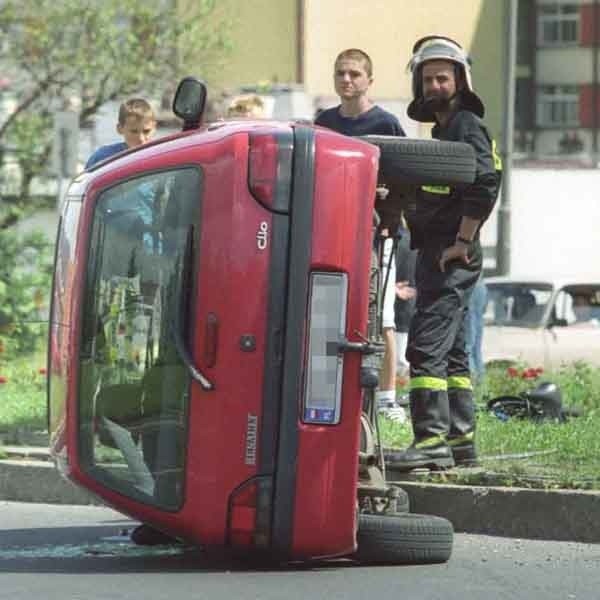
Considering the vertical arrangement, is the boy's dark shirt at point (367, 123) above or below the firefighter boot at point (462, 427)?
above

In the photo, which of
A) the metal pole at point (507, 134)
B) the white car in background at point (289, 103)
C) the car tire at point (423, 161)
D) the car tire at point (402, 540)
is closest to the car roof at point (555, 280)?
the metal pole at point (507, 134)

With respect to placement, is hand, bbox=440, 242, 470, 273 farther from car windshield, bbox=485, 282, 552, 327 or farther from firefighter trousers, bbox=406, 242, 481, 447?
car windshield, bbox=485, 282, 552, 327

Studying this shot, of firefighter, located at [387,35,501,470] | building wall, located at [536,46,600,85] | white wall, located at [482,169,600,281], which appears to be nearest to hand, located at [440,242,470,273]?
firefighter, located at [387,35,501,470]

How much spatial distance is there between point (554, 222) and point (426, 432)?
30085 millimetres

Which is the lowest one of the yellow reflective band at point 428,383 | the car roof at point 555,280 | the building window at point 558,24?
the yellow reflective band at point 428,383

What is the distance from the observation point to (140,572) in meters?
7.80

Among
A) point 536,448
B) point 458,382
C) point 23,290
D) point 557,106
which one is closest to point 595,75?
point 557,106

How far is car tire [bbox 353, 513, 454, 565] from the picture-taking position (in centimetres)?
777

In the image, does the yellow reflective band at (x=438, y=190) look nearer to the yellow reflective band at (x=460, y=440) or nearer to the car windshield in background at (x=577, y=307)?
the yellow reflective band at (x=460, y=440)

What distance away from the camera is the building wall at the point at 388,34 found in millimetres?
44750

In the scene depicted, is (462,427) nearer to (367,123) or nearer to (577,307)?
(367,123)

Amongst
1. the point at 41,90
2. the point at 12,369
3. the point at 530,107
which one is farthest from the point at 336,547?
the point at 530,107

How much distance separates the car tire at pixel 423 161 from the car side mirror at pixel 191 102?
2.42 ft

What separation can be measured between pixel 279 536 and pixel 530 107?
4700cm
